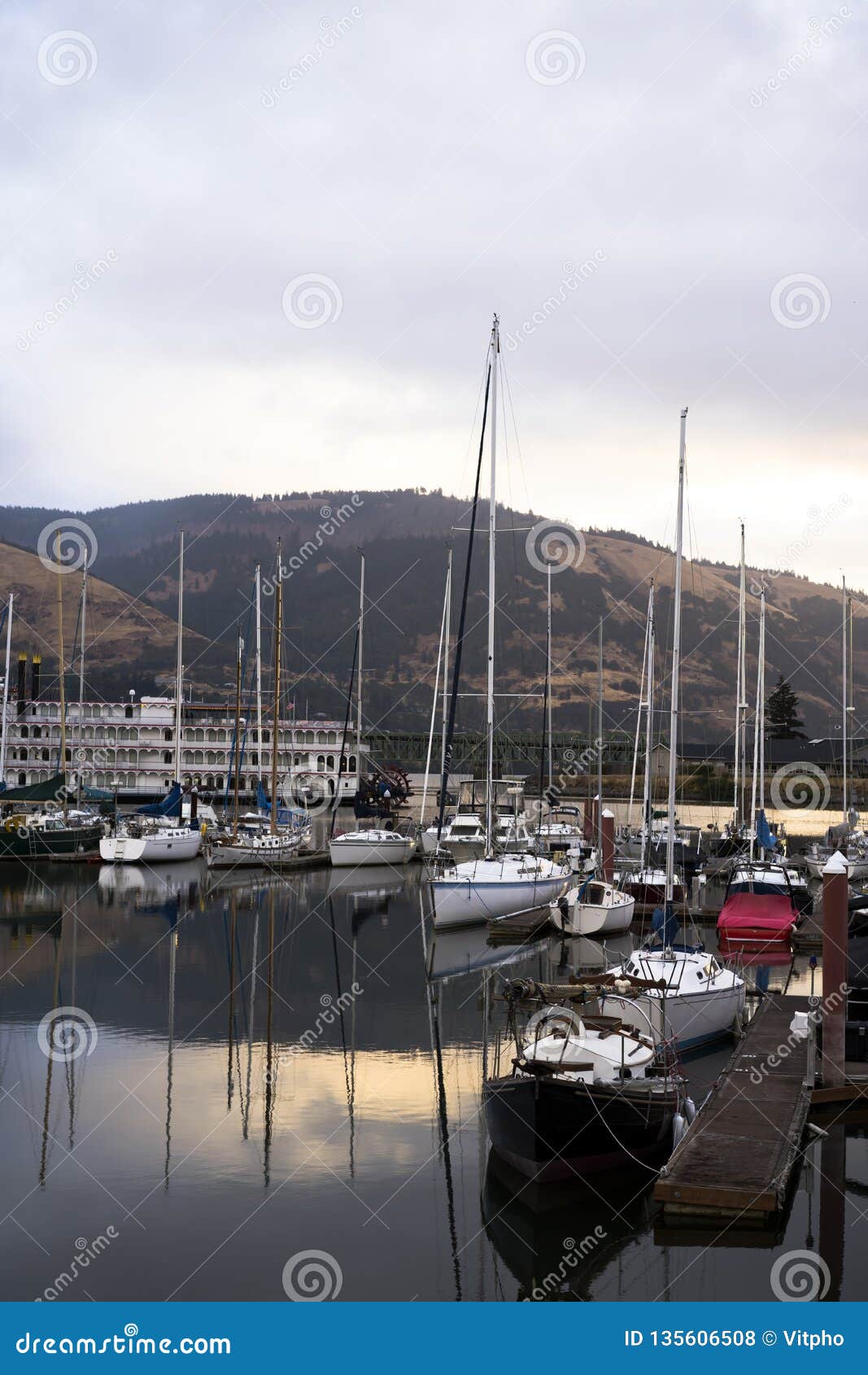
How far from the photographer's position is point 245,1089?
2173cm

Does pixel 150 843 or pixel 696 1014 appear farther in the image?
pixel 150 843

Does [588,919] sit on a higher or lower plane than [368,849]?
lower

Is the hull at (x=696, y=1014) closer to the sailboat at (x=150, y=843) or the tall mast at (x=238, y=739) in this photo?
the tall mast at (x=238, y=739)

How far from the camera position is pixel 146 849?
56312mm

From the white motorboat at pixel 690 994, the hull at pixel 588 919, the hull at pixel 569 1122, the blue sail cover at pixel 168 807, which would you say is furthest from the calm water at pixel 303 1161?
the blue sail cover at pixel 168 807

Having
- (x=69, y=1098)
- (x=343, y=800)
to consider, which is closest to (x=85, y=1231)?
(x=69, y=1098)

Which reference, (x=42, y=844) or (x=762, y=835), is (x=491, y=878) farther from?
(x=42, y=844)

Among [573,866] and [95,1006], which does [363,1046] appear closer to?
[95,1006]

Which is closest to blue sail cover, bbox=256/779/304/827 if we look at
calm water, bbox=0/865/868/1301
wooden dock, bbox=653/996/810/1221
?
calm water, bbox=0/865/868/1301
